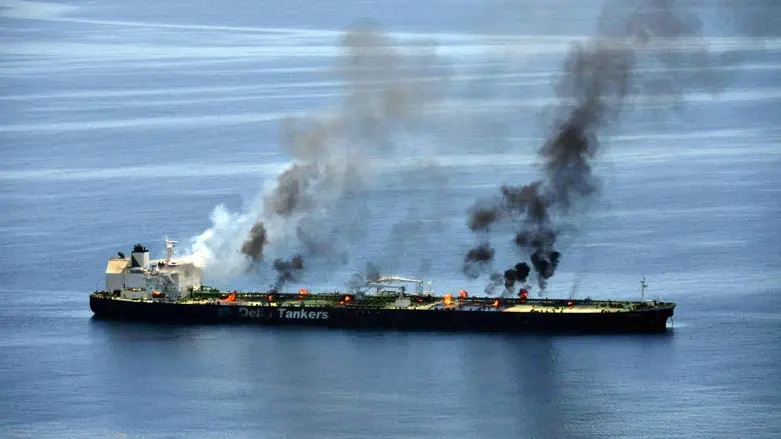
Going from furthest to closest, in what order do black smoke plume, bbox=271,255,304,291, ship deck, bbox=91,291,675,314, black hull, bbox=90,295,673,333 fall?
black smoke plume, bbox=271,255,304,291 → ship deck, bbox=91,291,675,314 → black hull, bbox=90,295,673,333

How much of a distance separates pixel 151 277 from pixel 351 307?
1493 cm

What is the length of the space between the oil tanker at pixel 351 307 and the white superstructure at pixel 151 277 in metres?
0.07

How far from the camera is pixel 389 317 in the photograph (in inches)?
5812

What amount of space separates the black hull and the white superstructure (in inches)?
68.9

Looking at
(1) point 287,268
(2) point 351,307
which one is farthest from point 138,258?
(2) point 351,307

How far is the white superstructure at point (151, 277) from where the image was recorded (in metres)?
154

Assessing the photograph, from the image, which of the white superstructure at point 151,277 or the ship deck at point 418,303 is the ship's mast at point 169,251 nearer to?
the white superstructure at point 151,277

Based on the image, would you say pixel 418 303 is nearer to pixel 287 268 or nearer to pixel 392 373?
pixel 287 268

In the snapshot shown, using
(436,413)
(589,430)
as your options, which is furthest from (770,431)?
(436,413)

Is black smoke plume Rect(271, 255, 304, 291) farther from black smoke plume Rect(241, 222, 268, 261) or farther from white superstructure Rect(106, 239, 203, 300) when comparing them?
white superstructure Rect(106, 239, 203, 300)

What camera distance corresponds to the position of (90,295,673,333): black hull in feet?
471

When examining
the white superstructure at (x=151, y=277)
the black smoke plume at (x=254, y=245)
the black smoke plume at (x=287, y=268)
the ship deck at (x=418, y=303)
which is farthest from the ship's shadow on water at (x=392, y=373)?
A: the black smoke plume at (x=254, y=245)

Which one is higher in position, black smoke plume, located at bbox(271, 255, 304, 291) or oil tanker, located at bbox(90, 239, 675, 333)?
black smoke plume, located at bbox(271, 255, 304, 291)

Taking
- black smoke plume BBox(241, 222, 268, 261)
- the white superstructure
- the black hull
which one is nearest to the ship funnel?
the white superstructure
